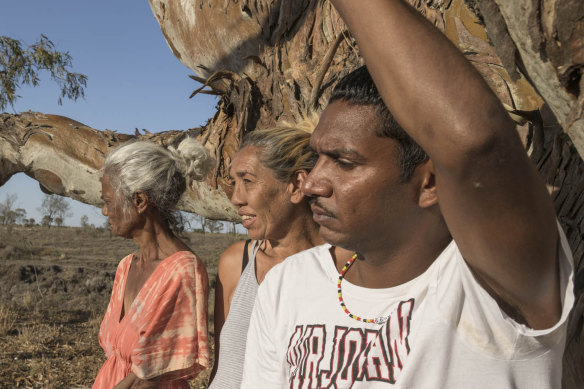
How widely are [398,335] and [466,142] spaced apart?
0.51m

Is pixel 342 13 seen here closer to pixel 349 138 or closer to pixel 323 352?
pixel 349 138

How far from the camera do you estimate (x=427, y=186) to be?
49.2 inches

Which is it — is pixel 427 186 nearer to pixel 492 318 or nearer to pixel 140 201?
pixel 492 318

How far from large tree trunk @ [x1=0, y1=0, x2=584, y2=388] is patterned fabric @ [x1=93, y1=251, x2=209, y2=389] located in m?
1.43

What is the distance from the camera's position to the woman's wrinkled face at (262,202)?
7.73 feet

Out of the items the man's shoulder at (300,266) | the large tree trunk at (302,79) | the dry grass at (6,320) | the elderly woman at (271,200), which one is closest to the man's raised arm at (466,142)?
the large tree trunk at (302,79)

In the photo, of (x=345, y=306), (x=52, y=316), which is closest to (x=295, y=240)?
(x=345, y=306)

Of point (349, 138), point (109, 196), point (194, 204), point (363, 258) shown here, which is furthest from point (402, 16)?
point (194, 204)

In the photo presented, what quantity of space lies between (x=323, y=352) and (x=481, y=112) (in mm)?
650

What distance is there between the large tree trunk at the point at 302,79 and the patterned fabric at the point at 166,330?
1.43 meters

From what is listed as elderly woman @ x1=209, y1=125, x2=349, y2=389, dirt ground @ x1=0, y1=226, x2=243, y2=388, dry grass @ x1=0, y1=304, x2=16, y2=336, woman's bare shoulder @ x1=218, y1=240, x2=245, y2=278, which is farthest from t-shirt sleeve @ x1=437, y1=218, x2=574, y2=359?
dry grass @ x1=0, y1=304, x2=16, y2=336

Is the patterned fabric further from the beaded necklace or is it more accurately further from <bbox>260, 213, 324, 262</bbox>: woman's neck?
the beaded necklace

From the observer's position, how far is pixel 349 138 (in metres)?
1.23

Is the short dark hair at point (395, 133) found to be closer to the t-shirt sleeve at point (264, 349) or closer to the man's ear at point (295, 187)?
the t-shirt sleeve at point (264, 349)
